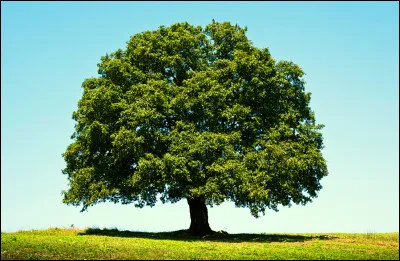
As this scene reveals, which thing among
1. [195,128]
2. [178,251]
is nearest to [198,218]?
[195,128]

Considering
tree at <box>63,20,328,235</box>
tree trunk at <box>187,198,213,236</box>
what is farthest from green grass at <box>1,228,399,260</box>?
tree trunk at <box>187,198,213,236</box>

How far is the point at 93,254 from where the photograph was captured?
28.0m

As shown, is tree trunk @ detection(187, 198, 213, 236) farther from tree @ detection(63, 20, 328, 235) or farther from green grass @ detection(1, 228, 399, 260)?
green grass @ detection(1, 228, 399, 260)

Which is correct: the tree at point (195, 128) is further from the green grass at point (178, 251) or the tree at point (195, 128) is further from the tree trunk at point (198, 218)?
the green grass at point (178, 251)

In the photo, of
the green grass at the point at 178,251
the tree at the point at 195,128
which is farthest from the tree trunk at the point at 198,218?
the green grass at the point at 178,251

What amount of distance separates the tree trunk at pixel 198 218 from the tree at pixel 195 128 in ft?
0.32

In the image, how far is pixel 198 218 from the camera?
44.8 metres

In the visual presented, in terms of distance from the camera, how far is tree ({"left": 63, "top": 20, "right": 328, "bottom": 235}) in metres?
39.2

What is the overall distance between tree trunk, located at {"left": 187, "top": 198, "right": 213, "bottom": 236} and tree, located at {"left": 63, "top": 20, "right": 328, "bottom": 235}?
0.32ft

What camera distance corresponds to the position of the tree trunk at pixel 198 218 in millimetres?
44312

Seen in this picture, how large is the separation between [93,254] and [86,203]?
1633 centimetres

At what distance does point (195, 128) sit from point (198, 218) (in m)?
9.51

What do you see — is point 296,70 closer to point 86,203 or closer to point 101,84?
point 101,84

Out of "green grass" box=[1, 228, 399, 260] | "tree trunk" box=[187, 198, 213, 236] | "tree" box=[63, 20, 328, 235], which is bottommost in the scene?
"green grass" box=[1, 228, 399, 260]
